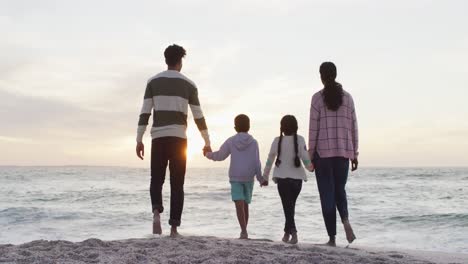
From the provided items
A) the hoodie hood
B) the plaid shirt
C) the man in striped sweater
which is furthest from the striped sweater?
the plaid shirt

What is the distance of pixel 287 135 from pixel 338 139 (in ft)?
3.53

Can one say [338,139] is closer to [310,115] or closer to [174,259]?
[310,115]

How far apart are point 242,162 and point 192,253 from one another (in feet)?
7.75

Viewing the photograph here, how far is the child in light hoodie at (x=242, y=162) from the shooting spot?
6859 millimetres

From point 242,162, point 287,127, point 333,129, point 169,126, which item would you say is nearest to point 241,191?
point 242,162

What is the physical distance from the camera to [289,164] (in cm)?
664

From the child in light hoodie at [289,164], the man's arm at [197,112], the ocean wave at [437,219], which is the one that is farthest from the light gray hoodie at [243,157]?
the ocean wave at [437,219]

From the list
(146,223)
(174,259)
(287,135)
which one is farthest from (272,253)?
(146,223)

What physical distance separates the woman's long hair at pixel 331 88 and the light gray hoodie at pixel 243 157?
1.48m

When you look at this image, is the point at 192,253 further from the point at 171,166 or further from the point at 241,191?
the point at 241,191

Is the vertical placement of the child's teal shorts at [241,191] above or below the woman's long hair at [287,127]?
below

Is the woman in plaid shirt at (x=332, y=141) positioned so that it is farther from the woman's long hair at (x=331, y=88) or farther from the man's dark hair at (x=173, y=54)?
the man's dark hair at (x=173, y=54)

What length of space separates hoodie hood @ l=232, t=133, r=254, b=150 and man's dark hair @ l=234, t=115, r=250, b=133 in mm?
73

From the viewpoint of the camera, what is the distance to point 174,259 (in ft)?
14.6
